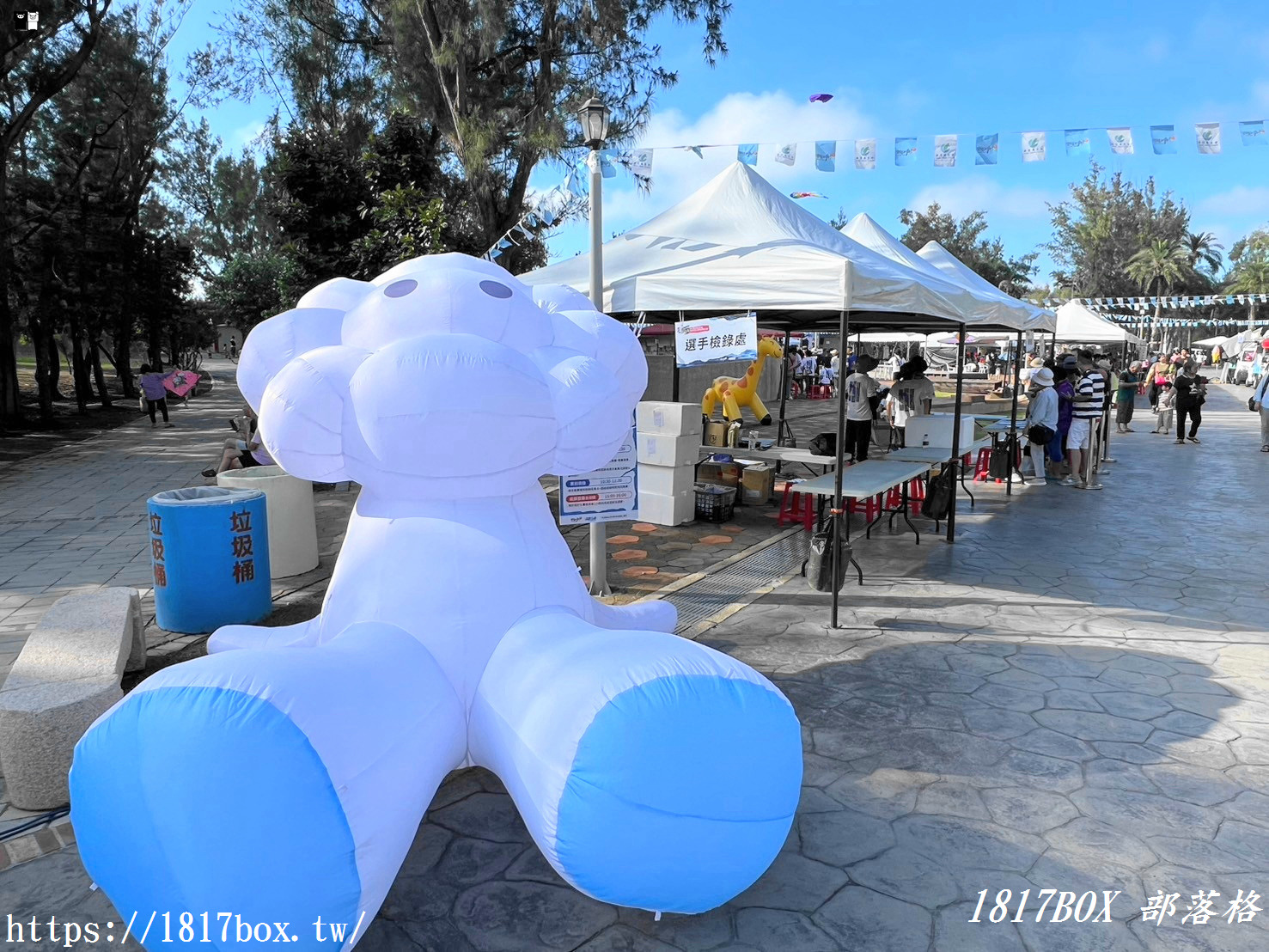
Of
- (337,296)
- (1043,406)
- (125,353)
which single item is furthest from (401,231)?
(125,353)

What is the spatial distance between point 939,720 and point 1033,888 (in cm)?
128

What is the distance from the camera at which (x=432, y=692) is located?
2584 mm

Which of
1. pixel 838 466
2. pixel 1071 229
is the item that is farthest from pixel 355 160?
pixel 1071 229

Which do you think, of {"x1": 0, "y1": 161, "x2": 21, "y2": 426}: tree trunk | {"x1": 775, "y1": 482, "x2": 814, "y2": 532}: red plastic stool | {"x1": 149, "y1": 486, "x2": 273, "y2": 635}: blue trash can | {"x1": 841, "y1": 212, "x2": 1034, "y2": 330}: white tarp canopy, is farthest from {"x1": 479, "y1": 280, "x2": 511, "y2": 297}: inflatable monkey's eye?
{"x1": 0, "y1": 161, "x2": 21, "y2": 426}: tree trunk

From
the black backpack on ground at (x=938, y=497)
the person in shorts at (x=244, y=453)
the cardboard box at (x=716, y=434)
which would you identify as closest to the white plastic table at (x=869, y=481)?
the black backpack on ground at (x=938, y=497)

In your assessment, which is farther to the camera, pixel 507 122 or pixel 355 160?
pixel 507 122

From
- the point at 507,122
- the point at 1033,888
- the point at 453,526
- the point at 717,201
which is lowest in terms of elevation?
the point at 1033,888

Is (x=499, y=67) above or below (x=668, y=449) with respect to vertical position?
above

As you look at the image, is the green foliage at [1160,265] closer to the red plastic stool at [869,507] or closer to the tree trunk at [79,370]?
the red plastic stool at [869,507]

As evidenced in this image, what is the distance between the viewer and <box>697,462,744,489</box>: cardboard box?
9680 millimetres

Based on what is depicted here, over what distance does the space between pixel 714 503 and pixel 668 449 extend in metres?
0.82

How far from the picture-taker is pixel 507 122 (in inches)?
524

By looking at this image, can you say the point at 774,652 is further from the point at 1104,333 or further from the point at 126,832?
the point at 1104,333

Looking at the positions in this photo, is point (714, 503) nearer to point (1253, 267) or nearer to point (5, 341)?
point (5, 341)
